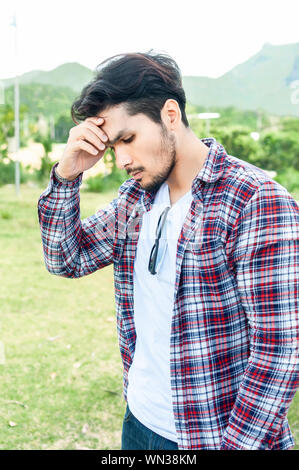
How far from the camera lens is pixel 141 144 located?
4.53ft

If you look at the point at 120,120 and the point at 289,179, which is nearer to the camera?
the point at 120,120

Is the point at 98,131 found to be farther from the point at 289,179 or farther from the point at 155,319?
the point at 289,179

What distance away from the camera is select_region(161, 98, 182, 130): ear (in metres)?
1.39

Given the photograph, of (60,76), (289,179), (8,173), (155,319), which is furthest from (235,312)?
(60,76)

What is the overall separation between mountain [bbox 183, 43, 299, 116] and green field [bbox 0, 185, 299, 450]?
23.7ft

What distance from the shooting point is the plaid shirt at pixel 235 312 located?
115cm

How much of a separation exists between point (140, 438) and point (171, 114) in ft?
3.19

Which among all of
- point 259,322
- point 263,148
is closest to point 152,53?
point 259,322

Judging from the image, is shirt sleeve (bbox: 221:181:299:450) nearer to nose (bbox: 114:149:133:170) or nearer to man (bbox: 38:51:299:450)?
man (bbox: 38:51:299:450)

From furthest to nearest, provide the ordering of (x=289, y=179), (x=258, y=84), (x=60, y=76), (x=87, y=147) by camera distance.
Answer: (x=60, y=76) < (x=258, y=84) < (x=289, y=179) < (x=87, y=147)

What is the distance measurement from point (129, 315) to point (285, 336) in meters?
0.56

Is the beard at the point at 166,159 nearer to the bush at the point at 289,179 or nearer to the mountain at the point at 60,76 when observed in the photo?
the bush at the point at 289,179
